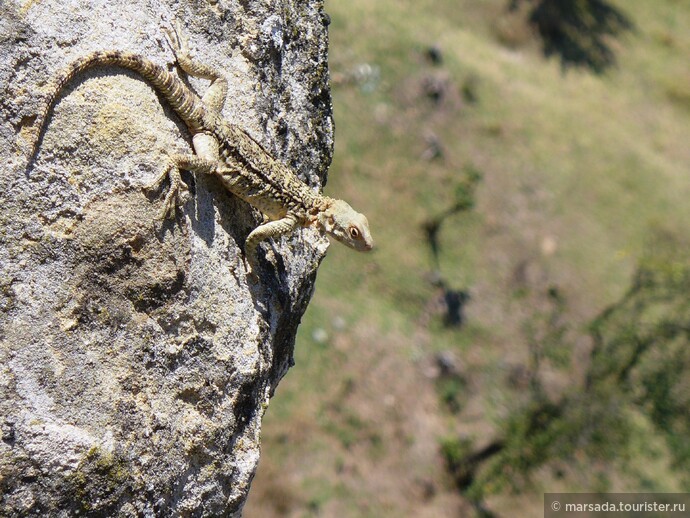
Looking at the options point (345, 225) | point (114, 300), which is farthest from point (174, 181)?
point (345, 225)

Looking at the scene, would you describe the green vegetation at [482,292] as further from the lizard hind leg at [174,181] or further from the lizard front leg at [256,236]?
the lizard hind leg at [174,181]

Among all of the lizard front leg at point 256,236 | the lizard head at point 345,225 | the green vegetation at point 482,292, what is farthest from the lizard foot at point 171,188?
the green vegetation at point 482,292

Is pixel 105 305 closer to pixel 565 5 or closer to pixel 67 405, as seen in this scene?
pixel 67 405

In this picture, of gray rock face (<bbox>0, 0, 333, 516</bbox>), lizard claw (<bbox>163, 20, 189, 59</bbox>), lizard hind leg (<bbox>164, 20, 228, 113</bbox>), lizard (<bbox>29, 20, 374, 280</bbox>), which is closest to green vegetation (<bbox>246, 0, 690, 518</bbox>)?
lizard (<bbox>29, 20, 374, 280</bbox>)

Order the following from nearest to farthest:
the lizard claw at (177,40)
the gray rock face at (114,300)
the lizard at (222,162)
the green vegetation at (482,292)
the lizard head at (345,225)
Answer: the gray rock face at (114,300) < the lizard at (222,162) < the lizard claw at (177,40) < the lizard head at (345,225) < the green vegetation at (482,292)

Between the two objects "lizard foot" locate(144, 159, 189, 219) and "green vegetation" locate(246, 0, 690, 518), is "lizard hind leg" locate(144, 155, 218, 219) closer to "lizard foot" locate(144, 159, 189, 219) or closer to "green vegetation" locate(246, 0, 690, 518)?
"lizard foot" locate(144, 159, 189, 219)
